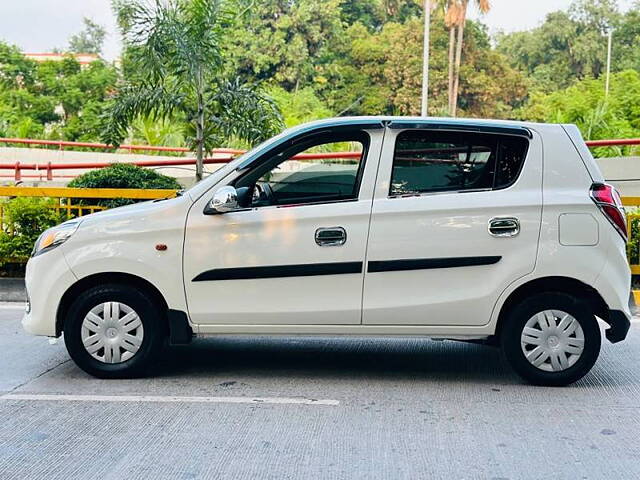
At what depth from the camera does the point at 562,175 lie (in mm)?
6133

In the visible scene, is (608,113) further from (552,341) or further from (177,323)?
(177,323)

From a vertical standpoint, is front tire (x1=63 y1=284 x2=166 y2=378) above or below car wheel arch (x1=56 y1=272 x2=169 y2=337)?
below

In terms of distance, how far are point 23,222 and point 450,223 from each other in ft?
20.2

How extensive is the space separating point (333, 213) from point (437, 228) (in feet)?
2.34

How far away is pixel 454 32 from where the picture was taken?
4472 centimetres

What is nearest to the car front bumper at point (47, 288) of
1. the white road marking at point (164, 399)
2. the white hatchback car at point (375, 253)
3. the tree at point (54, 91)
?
the white hatchback car at point (375, 253)

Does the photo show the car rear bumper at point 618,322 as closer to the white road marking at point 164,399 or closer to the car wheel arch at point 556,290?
the car wheel arch at point 556,290

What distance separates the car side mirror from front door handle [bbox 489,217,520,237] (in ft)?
5.73

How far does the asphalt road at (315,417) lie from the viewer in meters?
4.55

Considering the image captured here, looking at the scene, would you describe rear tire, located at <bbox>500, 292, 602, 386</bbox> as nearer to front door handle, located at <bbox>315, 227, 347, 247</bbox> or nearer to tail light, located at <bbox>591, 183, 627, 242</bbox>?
tail light, located at <bbox>591, 183, 627, 242</bbox>

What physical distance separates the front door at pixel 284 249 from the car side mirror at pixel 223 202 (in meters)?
0.05

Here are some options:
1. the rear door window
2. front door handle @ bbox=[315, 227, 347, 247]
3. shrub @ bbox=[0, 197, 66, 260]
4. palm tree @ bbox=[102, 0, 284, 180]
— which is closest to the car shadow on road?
front door handle @ bbox=[315, 227, 347, 247]

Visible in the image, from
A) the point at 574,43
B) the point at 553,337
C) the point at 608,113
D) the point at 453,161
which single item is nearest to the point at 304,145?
the point at 453,161

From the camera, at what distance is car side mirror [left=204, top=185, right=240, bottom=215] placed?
609cm
